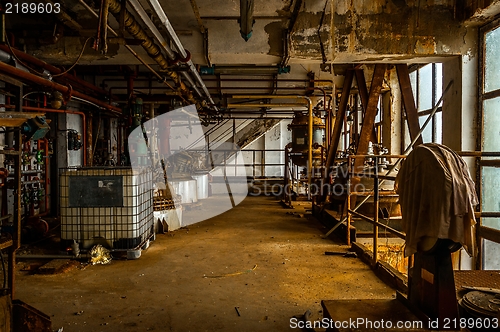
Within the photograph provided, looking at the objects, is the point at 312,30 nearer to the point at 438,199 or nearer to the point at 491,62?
the point at 491,62

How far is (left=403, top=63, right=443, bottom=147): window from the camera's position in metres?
6.88

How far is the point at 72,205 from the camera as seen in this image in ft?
17.0

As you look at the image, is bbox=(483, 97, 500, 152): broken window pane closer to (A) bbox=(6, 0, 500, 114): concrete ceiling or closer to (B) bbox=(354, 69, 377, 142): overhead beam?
(A) bbox=(6, 0, 500, 114): concrete ceiling

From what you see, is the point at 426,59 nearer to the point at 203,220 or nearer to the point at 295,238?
the point at 295,238

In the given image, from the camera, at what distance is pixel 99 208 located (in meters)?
5.20

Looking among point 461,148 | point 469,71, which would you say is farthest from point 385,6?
point 461,148

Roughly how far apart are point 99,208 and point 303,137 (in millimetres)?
6668

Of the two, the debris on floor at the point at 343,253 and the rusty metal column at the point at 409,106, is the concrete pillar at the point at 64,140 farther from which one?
the rusty metal column at the point at 409,106

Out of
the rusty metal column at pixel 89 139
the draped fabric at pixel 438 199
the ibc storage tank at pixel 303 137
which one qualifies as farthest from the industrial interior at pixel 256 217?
the ibc storage tank at pixel 303 137

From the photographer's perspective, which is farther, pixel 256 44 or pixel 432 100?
pixel 432 100

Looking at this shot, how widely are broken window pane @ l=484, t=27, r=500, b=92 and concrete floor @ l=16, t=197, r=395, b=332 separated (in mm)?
3106

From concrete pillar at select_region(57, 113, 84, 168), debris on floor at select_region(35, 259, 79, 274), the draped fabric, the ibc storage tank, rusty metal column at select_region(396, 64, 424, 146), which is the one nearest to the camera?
the draped fabric

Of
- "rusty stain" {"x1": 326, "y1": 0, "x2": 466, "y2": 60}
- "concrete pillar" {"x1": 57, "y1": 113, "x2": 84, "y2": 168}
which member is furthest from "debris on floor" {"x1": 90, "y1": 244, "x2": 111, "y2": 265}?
"rusty stain" {"x1": 326, "y1": 0, "x2": 466, "y2": 60}

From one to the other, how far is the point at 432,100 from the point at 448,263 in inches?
216
